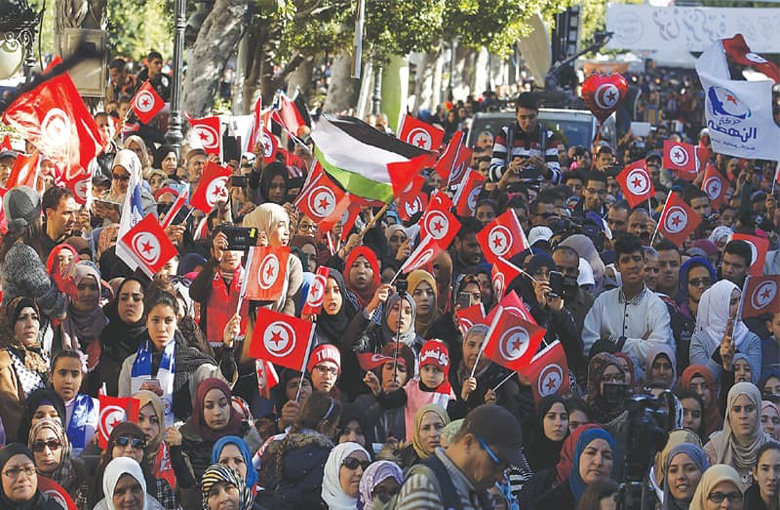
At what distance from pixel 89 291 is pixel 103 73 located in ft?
22.7

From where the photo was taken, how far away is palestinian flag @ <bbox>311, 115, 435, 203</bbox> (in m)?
13.3

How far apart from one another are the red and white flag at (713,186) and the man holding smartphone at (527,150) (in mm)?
2319

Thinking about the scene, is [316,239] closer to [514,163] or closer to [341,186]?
[341,186]

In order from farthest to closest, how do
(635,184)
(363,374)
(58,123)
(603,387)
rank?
1. (635,184)
2. (58,123)
3. (363,374)
4. (603,387)

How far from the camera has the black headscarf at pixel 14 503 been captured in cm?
785

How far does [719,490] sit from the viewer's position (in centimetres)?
815

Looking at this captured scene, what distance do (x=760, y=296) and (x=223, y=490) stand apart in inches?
171

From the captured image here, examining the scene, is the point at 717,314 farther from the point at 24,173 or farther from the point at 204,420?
the point at 24,173

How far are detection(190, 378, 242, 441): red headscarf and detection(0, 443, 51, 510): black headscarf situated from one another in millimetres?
1336

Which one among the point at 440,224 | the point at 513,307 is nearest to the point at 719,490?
the point at 513,307

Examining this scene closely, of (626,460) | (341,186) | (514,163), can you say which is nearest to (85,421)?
(626,460)

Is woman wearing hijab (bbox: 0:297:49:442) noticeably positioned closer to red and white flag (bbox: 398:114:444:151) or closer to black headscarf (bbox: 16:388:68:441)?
black headscarf (bbox: 16:388:68:441)

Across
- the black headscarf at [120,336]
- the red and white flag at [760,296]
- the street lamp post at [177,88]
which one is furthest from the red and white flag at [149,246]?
the street lamp post at [177,88]

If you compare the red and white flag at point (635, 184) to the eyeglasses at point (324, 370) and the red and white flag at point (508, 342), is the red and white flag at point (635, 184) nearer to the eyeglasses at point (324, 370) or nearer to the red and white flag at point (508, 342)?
the red and white flag at point (508, 342)
